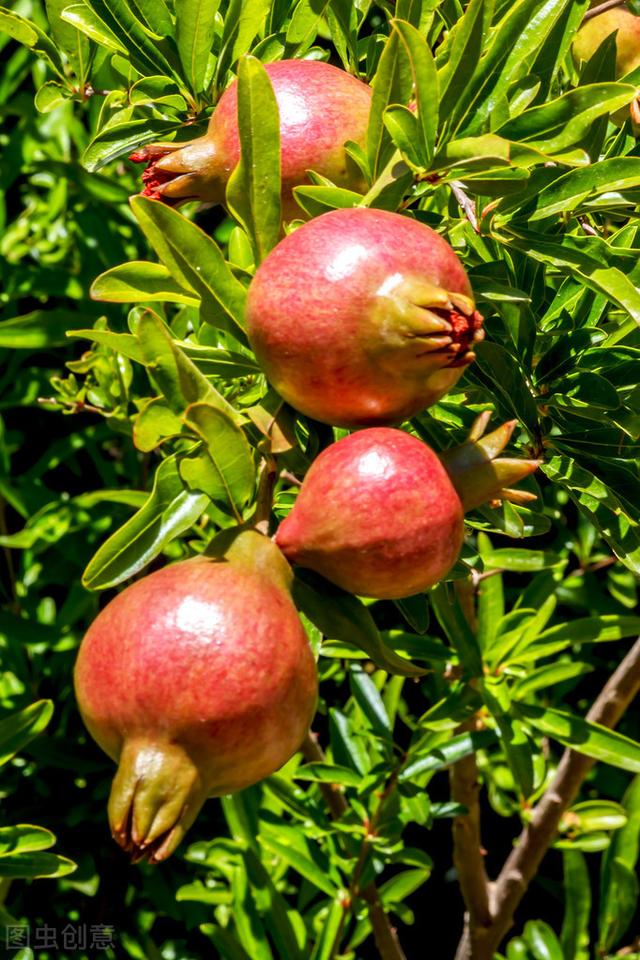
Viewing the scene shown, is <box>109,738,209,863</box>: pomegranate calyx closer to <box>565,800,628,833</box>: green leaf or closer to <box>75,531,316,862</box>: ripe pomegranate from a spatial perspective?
<box>75,531,316,862</box>: ripe pomegranate

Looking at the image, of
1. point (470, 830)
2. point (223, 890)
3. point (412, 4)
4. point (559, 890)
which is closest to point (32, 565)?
point (223, 890)

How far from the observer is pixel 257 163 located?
2.28ft

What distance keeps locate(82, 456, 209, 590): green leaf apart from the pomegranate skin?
0.12m

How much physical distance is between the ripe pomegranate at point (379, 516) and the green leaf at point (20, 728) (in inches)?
33.8

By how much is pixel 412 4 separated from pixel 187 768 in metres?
0.58

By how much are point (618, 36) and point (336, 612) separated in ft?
2.11

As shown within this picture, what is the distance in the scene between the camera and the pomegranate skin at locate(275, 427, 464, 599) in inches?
22.6

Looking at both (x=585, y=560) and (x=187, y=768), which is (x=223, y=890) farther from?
(x=187, y=768)

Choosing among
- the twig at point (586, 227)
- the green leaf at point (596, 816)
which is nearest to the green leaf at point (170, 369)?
the twig at point (586, 227)

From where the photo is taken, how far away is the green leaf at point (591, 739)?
4.20 feet

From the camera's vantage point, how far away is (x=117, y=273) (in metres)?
0.74

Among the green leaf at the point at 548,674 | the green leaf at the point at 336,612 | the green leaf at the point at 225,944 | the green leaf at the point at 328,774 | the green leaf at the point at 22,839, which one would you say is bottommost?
the green leaf at the point at 225,944

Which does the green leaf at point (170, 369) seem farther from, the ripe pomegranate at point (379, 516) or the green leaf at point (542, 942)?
the green leaf at point (542, 942)

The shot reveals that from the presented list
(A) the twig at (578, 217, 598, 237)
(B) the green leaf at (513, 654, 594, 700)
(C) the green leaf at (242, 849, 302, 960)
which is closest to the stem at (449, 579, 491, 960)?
(B) the green leaf at (513, 654, 594, 700)
